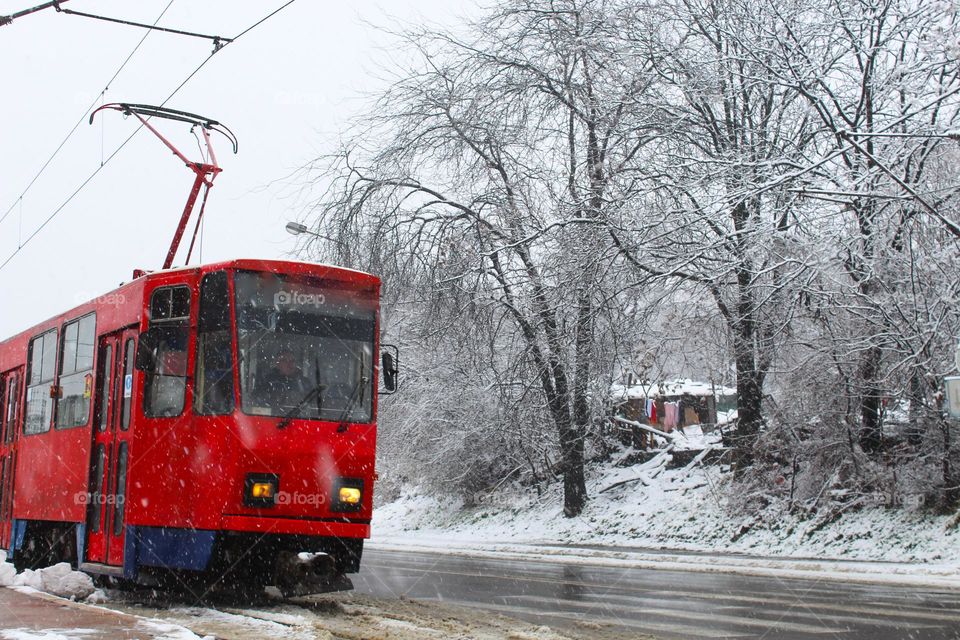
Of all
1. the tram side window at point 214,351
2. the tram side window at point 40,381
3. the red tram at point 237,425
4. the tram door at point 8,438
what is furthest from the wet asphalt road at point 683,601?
the tram door at point 8,438

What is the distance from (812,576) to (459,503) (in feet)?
55.0

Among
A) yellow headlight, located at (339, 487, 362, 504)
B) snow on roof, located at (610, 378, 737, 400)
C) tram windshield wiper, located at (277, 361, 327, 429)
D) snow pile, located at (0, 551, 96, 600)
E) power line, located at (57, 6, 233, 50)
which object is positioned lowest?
snow pile, located at (0, 551, 96, 600)

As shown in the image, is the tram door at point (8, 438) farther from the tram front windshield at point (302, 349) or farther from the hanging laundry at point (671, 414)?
the hanging laundry at point (671, 414)

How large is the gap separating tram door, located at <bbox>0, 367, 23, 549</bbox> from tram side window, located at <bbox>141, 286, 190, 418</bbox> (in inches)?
216

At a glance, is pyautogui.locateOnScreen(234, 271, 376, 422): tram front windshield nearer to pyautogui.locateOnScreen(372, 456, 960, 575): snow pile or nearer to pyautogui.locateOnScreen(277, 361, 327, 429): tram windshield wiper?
pyautogui.locateOnScreen(277, 361, 327, 429): tram windshield wiper

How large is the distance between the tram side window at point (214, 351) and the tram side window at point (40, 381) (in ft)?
14.2

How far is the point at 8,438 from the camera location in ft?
55.5

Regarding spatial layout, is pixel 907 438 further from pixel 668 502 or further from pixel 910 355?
pixel 668 502

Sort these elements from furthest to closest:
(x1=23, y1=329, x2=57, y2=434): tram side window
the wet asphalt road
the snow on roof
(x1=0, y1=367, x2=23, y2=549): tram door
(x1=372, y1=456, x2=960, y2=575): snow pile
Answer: the snow on roof, (x1=372, y1=456, x2=960, y2=575): snow pile, (x1=0, y1=367, x2=23, y2=549): tram door, (x1=23, y1=329, x2=57, y2=434): tram side window, the wet asphalt road

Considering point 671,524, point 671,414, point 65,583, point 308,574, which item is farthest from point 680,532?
point 65,583

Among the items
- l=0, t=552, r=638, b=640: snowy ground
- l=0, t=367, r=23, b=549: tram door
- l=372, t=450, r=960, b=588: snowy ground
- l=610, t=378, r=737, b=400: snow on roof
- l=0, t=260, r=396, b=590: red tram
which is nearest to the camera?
l=0, t=552, r=638, b=640: snowy ground

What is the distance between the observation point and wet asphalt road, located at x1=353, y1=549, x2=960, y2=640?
9741 millimetres

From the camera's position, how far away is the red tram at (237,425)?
1095cm

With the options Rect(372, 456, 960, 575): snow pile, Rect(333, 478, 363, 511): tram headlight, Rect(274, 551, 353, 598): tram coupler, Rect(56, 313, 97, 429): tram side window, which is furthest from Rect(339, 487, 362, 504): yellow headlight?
Rect(372, 456, 960, 575): snow pile
